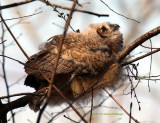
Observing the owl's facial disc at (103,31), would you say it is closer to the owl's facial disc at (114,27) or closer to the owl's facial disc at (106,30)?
the owl's facial disc at (106,30)

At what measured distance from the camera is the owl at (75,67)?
3.25 metres

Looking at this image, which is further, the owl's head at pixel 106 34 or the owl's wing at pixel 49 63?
the owl's head at pixel 106 34

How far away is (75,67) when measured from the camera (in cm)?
325

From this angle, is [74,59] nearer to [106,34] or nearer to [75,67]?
[75,67]

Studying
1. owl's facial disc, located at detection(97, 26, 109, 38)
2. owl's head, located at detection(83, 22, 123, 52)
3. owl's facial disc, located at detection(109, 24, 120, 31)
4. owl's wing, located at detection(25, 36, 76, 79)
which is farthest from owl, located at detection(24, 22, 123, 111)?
owl's facial disc, located at detection(109, 24, 120, 31)

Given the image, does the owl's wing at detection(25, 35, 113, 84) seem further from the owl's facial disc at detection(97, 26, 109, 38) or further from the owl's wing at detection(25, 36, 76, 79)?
the owl's facial disc at detection(97, 26, 109, 38)

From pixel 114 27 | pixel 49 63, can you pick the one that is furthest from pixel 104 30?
pixel 49 63

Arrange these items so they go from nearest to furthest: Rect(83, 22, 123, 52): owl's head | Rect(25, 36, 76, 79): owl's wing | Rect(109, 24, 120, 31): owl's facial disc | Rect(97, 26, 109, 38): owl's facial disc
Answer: Rect(25, 36, 76, 79): owl's wing → Rect(83, 22, 123, 52): owl's head → Rect(97, 26, 109, 38): owl's facial disc → Rect(109, 24, 120, 31): owl's facial disc

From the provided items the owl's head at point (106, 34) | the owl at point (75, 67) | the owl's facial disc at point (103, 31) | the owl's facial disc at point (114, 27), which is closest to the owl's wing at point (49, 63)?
the owl at point (75, 67)

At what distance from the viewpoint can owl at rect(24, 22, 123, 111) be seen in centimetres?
325

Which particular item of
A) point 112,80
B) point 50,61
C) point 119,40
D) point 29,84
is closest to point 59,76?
point 50,61

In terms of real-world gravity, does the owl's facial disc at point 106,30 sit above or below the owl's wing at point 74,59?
above

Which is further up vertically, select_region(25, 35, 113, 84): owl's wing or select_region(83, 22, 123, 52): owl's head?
select_region(83, 22, 123, 52): owl's head

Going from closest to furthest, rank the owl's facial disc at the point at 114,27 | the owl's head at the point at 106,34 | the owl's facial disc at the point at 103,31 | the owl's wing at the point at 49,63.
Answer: the owl's wing at the point at 49,63
the owl's head at the point at 106,34
the owl's facial disc at the point at 103,31
the owl's facial disc at the point at 114,27
